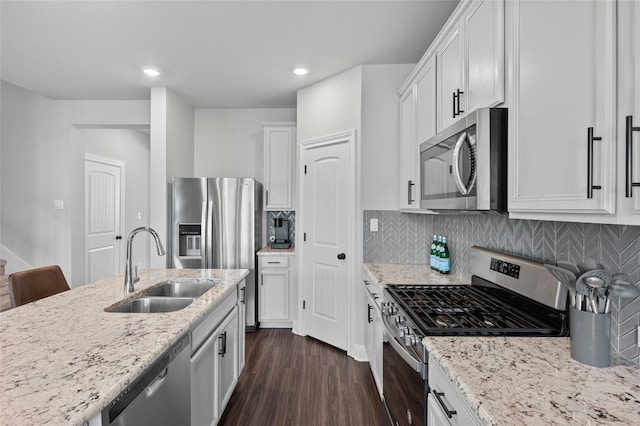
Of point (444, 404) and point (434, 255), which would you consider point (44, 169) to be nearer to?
point (434, 255)

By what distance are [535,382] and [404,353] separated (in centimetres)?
58

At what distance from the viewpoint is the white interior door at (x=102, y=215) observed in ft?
15.0

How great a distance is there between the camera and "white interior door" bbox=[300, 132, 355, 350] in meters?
3.03

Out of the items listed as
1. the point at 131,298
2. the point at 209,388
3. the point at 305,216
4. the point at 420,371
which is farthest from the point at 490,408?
the point at 305,216

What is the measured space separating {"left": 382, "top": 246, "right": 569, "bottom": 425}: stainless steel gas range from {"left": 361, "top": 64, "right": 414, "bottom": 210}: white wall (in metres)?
1.16

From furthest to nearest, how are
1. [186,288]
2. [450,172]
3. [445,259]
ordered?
[445,259], [186,288], [450,172]

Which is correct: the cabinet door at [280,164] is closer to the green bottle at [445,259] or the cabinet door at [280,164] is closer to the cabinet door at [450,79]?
the green bottle at [445,259]

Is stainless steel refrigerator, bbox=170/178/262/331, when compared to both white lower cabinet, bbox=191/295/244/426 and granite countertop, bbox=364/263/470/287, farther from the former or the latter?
granite countertop, bbox=364/263/470/287

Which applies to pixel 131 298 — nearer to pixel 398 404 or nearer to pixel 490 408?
pixel 398 404

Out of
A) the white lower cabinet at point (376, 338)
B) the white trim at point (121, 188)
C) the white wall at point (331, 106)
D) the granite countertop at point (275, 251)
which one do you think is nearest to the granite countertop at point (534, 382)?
the white lower cabinet at point (376, 338)

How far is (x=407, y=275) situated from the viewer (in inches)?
91.4

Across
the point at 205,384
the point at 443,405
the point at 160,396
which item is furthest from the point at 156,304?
the point at 443,405

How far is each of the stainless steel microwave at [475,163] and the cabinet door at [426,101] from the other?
1.22ft

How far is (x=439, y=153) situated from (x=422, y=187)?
1.24 ft
